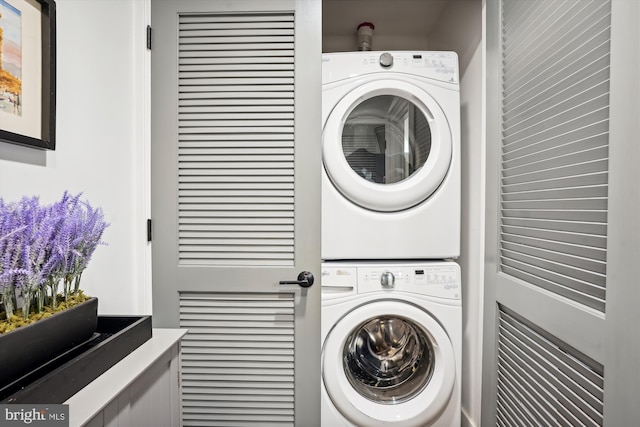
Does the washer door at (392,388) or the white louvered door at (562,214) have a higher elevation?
the white louvered door at (562,214)

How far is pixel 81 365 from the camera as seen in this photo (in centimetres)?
71

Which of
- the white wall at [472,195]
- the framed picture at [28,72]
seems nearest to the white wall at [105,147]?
the framed picture at [28,72]

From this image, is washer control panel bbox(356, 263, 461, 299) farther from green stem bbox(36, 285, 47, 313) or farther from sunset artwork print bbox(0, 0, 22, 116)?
sunset artwork print bbox(0, 0, 22, 116)

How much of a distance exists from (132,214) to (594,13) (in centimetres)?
170

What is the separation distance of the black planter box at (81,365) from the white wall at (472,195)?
1.37 m

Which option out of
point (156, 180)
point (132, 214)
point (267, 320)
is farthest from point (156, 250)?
point (267, 320)

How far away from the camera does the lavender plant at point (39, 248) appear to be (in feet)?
2.13

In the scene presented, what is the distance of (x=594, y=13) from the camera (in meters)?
0.84

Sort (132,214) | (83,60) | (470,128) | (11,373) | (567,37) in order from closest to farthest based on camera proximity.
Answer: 1. (11,373)
2. (567,37)
3. (83,60)
4. (132,214)
5. (470,128)

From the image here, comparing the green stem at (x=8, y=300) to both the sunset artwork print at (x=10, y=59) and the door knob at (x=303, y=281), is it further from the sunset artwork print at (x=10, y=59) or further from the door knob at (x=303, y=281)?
the door knob at (x=303, y=281)

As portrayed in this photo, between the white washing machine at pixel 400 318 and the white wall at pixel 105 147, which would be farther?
the white washing machine at pixel 400 318

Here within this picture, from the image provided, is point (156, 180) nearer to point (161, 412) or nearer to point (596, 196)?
point (161, 412)

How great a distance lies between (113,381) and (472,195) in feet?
4.98

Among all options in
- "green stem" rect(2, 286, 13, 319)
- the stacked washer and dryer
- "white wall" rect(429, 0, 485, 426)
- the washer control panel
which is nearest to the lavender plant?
"green stem" rect(2, 286, 13, 319)
